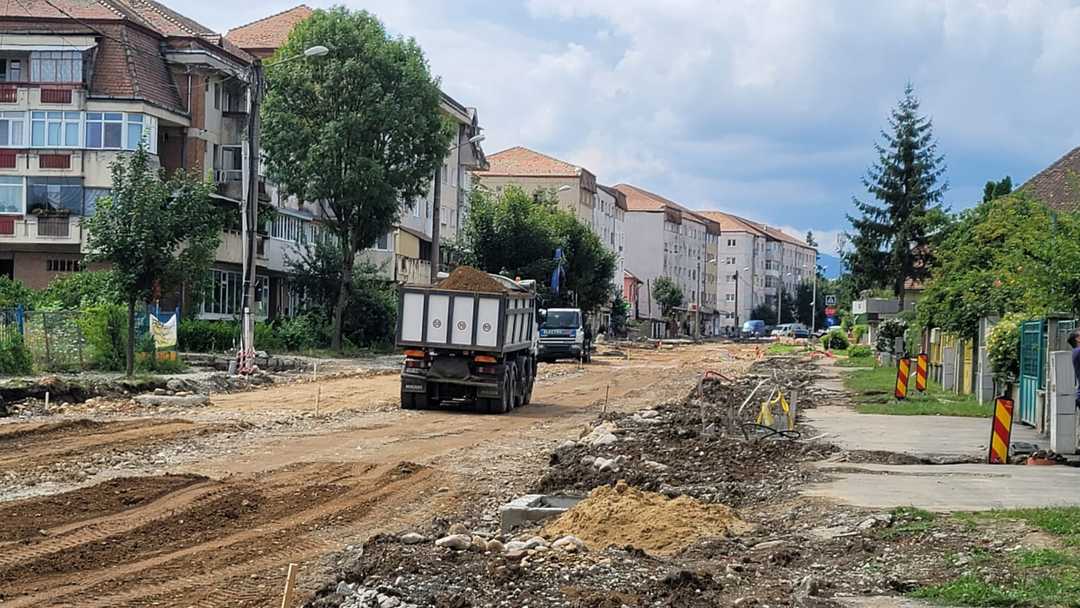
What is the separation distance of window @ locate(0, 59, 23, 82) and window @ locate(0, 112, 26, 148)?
61.8 inches

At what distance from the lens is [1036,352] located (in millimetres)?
22859

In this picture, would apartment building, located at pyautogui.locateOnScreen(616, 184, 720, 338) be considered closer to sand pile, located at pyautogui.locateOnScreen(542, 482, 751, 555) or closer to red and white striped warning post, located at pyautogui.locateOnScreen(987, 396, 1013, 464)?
red and white striped warning post, located at pyautogui.locateOnScreen(987, 396, 1013, 464)

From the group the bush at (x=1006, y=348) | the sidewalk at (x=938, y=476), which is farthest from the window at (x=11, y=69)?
the bush at (x=1006, y=348)

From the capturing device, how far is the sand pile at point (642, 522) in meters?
10.9

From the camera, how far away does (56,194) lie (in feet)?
159

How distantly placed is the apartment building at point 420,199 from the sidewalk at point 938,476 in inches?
1558

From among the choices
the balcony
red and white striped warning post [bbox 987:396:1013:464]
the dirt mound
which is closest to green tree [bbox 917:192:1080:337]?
red and white striped warning post [bbox 987:396:1013:464]

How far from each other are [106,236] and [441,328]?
374 inches

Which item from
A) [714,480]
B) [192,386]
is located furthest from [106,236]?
[714,480]

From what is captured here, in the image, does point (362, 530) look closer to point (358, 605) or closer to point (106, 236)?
point (358, 605)

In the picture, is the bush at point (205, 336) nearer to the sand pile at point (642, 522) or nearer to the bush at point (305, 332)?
the bush at point (305, 332)

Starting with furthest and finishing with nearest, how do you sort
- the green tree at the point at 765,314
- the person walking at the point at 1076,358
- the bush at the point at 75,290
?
the green tree at the point at 765,314
the bush at the point at 75,290
the person walking at the point at 1076,358

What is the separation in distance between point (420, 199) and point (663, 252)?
287 ft

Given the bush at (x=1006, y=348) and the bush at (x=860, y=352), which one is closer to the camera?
the bush at (x=1006, y=348)
